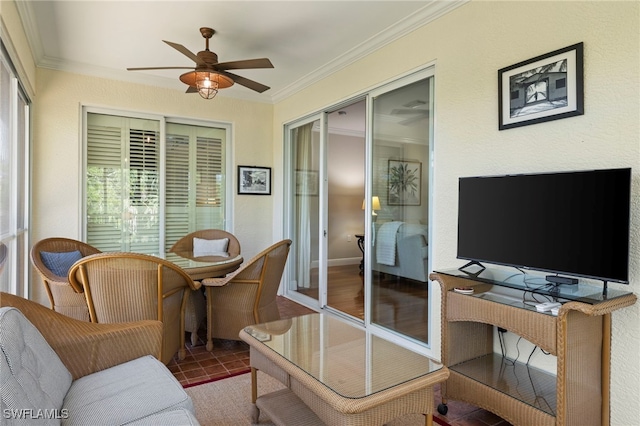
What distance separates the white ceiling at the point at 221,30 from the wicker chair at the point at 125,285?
1.95 m

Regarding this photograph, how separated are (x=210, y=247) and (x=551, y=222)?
11.4ft

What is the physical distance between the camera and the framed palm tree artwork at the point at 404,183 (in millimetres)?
3232

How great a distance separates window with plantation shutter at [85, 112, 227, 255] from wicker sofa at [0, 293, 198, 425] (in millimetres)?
2948

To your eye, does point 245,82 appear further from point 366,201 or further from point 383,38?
point 366,201

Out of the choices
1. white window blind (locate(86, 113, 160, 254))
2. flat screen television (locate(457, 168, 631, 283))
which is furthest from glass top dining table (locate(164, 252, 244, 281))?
flat screen television (locate(457, 168, 631, 283))

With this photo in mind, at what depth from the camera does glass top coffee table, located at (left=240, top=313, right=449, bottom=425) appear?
1.58 meters

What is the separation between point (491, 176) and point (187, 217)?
12.6ft

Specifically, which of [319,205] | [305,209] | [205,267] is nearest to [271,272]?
[205,267]

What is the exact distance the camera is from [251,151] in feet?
17.4

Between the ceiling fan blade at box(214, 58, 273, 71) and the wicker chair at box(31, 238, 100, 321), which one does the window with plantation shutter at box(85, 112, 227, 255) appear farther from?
the ceiling fan blade at box(214, 58, 273, 71)

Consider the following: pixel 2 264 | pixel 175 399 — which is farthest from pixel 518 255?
pixel 2 264

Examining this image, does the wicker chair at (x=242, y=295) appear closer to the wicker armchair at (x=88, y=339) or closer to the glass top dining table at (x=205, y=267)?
the glass top dining table at (x=205, y=267)

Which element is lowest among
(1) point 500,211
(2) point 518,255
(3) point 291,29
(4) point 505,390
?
(4) point 505,390

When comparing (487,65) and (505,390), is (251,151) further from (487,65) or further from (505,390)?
(505,390)
